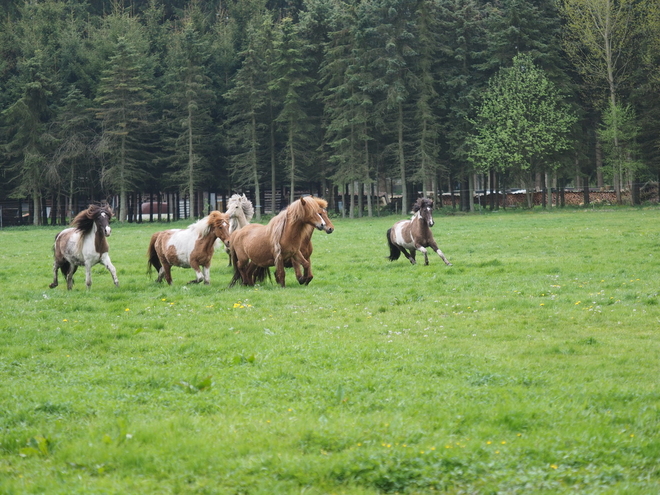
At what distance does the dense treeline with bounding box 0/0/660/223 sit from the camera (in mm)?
52906

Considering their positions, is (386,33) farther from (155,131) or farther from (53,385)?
(53,385)

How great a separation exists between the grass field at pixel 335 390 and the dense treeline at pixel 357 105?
40.5 metres

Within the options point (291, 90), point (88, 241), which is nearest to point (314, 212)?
point (88, 241)

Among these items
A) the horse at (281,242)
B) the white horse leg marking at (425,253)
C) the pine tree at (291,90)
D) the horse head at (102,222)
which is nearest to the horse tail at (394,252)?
the white horse leg marking at (425,253)

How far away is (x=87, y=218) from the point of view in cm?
1553

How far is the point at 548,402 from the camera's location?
666 centimetres

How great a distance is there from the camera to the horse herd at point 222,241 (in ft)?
49.4

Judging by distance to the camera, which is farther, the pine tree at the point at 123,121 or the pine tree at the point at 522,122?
the pine tree at the point at 123,121

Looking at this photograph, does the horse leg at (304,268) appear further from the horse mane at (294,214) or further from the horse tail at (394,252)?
the horse tail at (394,252)

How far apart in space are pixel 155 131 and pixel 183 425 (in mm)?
56548

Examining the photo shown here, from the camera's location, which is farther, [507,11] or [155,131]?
[155,131]

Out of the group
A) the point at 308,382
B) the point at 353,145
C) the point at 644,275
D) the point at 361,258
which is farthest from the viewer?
the point at 353,145

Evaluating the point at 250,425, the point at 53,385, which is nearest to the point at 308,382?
the point at 250,425

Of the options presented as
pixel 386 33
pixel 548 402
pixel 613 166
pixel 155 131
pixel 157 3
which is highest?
pixel 157 3
